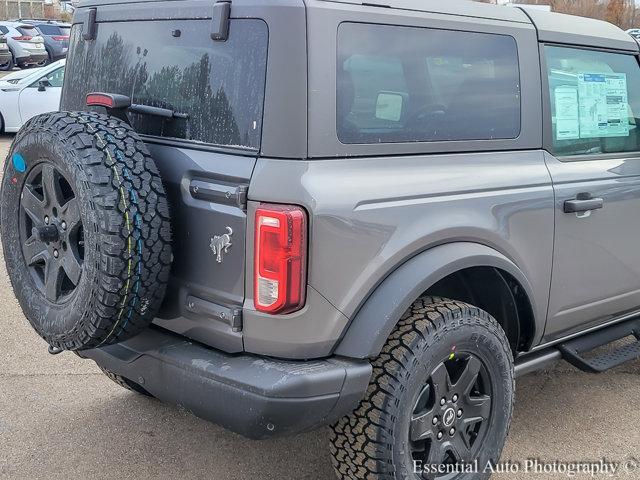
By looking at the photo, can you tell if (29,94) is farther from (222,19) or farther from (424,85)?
(424,85)

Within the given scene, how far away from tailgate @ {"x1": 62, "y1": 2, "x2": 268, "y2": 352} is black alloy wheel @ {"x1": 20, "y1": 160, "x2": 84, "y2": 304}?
1.11 feet

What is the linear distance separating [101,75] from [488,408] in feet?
6.92

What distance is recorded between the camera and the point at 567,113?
11.0 ft

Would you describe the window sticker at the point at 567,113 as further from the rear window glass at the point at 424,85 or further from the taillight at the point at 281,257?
the taillight at the point at 281,257

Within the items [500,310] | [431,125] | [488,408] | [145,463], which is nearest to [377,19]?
[431,125]

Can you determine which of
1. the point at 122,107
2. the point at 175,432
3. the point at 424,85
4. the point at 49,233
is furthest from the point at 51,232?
the point at 424,85

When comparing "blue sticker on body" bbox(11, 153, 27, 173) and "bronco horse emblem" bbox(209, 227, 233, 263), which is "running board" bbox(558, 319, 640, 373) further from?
"blue sticker on body" bbox(11, 153, 27, 173)

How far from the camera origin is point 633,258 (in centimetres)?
361

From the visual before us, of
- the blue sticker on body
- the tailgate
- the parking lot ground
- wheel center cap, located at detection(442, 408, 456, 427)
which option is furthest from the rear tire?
the blue sticker on body

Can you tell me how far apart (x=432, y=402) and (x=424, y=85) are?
1.19m

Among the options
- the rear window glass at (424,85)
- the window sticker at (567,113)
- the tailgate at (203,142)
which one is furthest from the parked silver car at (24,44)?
the rear window glass at (424,85)

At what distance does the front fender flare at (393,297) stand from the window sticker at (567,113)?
93 centimetres

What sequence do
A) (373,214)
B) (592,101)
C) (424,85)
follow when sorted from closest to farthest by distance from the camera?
(373,214) → (424,85) → (592,101)

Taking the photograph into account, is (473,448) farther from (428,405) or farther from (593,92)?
(593,92)
